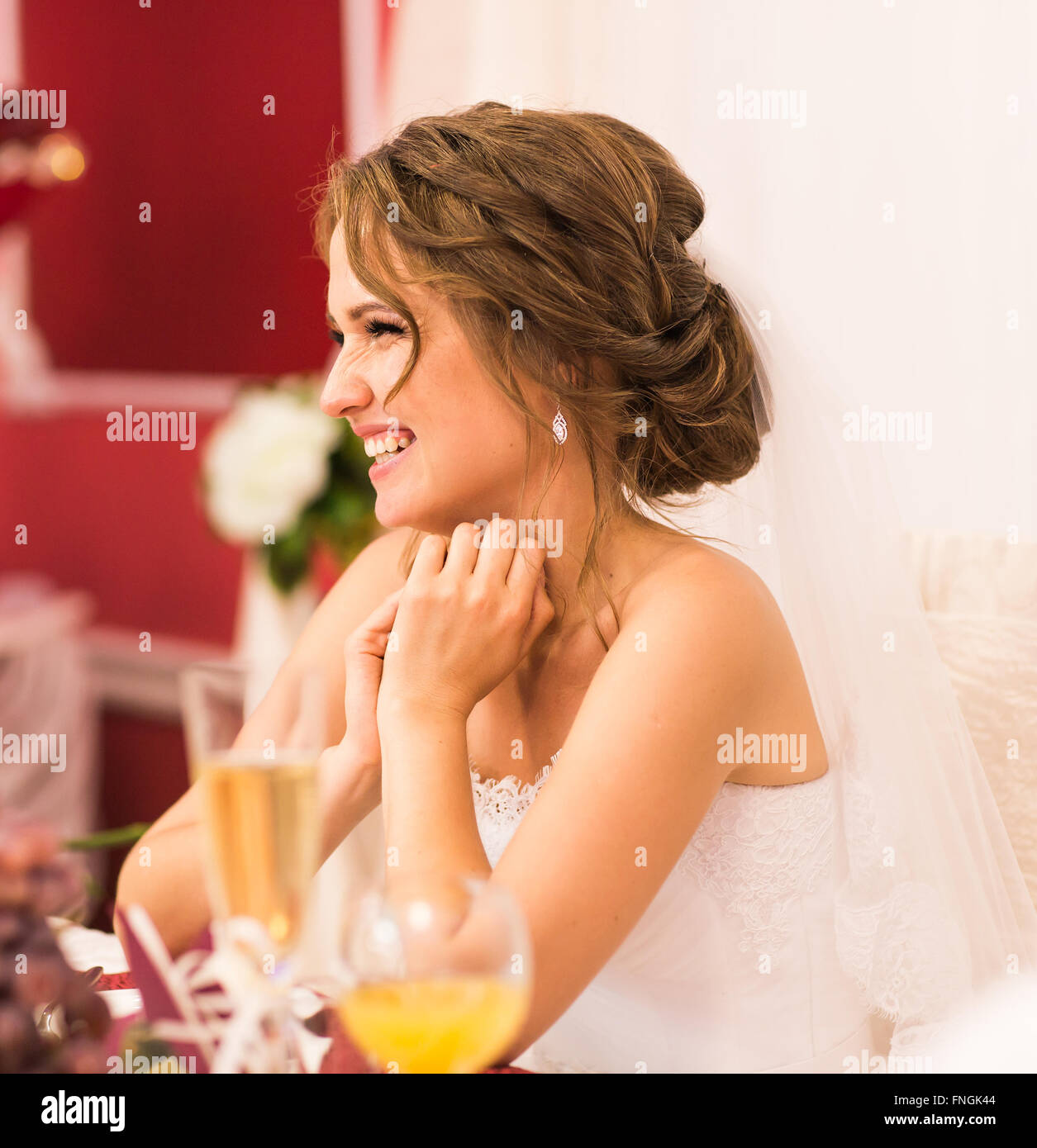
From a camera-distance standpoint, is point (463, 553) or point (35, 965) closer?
point (35, 965)

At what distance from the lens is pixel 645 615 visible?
1.36m

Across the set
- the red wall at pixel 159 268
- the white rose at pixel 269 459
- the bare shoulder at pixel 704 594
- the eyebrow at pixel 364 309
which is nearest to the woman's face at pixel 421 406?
the eyebrow at pixel 364 309

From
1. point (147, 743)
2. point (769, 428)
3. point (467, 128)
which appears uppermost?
point (467, 128)

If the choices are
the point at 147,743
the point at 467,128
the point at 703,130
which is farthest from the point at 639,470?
the point at 147,743

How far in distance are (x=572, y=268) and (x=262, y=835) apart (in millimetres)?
891

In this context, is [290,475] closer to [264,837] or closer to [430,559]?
[430,559]

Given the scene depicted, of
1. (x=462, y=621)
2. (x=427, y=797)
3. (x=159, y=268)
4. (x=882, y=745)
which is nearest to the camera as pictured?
(x=427, y=797)

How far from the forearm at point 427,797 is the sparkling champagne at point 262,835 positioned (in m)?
0.30

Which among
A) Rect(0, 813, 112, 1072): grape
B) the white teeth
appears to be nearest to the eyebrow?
the white teeth

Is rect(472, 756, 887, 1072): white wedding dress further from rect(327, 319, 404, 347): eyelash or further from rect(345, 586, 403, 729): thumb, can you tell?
rect(327, 319, 404, 347): eyelash

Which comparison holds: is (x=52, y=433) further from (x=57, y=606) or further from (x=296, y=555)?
(x=296, y=555)

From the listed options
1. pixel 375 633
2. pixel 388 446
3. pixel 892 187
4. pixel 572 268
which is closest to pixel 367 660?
pixel 375 633

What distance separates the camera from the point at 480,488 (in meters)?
1.50
